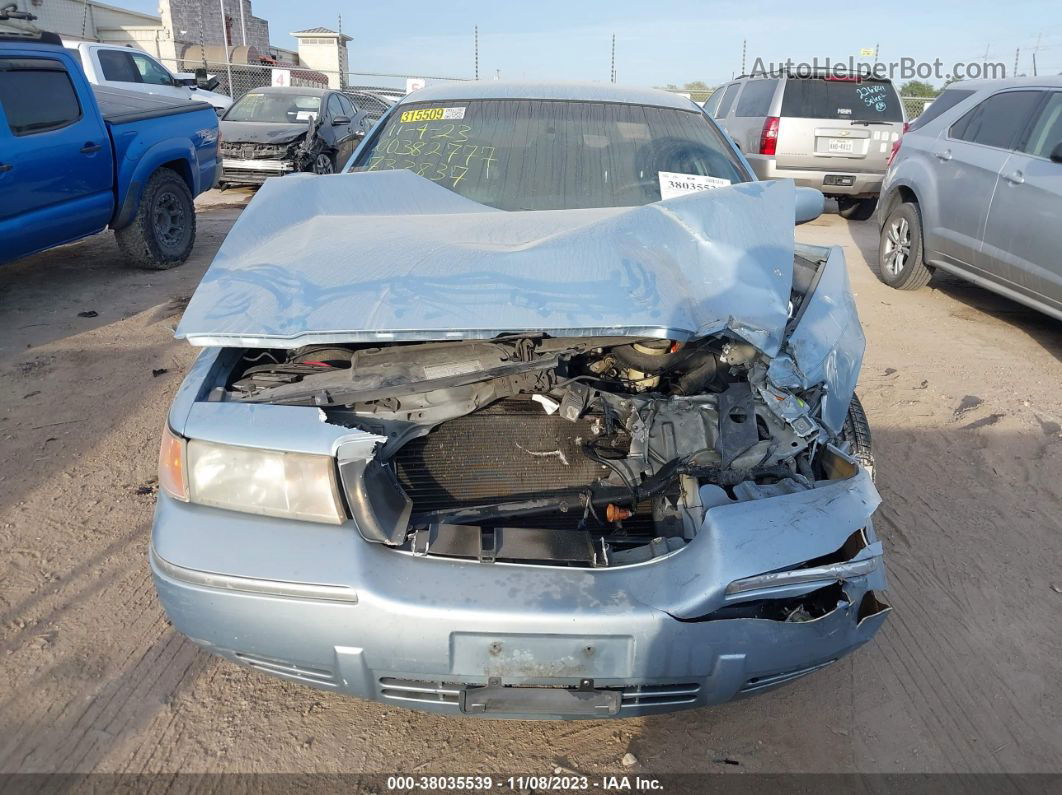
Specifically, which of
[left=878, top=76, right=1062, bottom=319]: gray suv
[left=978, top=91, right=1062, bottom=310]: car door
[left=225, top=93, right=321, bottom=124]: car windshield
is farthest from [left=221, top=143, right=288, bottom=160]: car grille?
[left=978, top=91, right=1062, bottom=310]: car door

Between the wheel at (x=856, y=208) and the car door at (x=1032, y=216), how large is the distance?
477 cm

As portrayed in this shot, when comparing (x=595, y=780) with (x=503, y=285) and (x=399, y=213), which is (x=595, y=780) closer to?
(x=503, y=285)

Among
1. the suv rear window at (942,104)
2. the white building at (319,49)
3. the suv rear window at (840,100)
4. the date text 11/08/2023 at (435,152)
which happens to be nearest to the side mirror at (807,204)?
the date text 11/08/2023 at (435,152)

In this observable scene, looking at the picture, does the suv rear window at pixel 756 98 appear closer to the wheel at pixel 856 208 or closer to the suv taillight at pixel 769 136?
the suv taillight at pixel 769 136

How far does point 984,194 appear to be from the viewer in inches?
214

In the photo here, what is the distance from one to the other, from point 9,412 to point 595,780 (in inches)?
144

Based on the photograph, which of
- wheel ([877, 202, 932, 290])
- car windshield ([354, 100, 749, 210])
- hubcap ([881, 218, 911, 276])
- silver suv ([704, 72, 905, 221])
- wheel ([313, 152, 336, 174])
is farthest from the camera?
wheel ([313, 152, 336, 174])

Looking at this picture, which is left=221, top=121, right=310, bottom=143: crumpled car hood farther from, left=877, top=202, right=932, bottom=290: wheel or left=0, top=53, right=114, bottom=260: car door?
left=877, top=202, right=932, bottom=290: wheel

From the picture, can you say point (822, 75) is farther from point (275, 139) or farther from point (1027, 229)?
point (275, 139)

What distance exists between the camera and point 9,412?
3.90 m

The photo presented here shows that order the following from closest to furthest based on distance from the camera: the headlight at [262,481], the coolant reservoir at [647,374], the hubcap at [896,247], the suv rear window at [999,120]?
the headlight at [262,481] → the coolant reservoir at [647,374] → the suv rear window at [999,120] → the hubcap at [896,247]

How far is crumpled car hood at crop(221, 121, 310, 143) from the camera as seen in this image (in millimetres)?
9961

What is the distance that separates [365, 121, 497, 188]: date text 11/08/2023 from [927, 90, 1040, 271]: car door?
13.6ft

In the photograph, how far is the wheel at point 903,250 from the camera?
6312 millimetres
